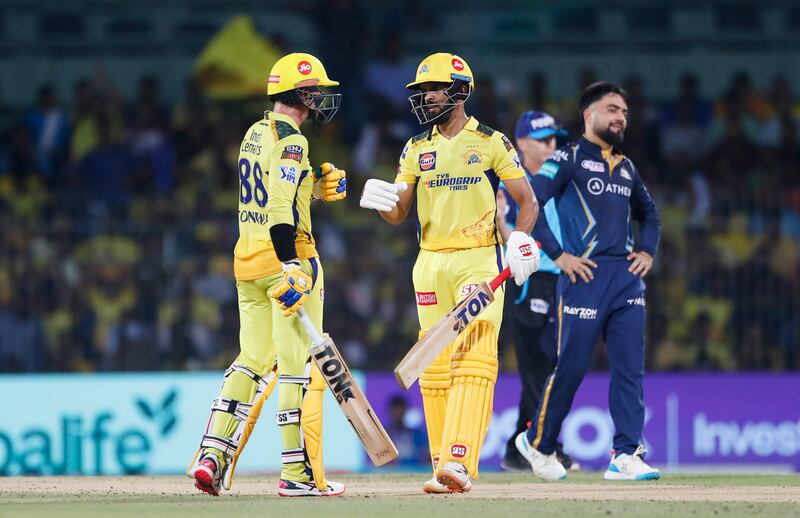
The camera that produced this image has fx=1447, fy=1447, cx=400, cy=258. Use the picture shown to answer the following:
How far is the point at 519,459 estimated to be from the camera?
9.88 m

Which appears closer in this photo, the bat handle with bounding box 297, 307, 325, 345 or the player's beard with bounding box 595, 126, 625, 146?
the bat handle with bounding box 297, 307, 325, 345

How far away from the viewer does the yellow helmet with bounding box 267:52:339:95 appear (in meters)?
8.00

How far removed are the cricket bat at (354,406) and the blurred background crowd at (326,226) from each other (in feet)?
18.4

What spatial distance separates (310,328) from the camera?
7.78 metres

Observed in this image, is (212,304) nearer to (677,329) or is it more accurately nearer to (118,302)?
(118,302)

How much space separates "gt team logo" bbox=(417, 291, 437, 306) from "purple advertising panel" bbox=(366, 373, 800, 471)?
4.71 meters

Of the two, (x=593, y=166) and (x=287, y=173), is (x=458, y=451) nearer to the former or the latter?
(x=287, y=173)

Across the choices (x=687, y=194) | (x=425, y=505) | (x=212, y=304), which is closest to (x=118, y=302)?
(x=212, y=304)

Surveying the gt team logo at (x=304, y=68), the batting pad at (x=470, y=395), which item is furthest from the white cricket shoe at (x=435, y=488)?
the gt team logo at (x=304, y=68)

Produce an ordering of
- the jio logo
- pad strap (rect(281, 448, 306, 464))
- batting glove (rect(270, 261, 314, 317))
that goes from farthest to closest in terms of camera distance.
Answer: the jio logo → pad strap (rect(281, 448, 306, 464)) → batting glove (rect(270, 261, 314, 317))

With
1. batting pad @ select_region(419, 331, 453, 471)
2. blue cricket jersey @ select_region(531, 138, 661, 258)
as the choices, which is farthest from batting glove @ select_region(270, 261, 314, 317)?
blue cricket jersey @ select_region(531, 138, 661, 258)

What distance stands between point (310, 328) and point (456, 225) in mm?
984

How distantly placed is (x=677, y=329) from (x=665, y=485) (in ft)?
18.3

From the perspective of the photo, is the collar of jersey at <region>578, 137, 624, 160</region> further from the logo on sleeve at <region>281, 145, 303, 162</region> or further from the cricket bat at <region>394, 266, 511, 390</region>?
the logo on sleeve at <region>281, 145, 303, 162</region>
